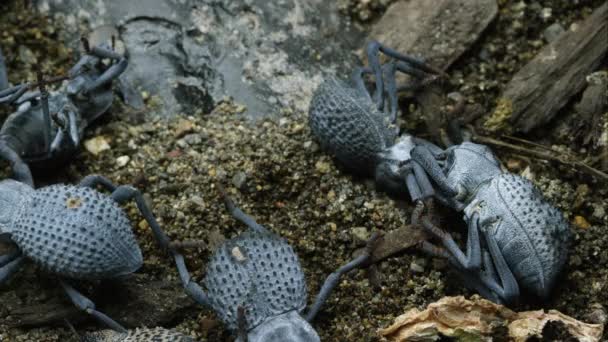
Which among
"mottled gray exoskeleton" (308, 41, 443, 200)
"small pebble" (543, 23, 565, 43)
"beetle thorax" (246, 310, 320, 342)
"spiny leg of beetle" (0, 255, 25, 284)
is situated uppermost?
"small pebble" (543, 23, 565, 43)

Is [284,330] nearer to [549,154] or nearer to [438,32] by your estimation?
[549,154]

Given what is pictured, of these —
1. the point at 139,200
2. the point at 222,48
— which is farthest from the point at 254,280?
the point at 222,48

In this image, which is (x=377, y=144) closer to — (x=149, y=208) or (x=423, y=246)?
(x=423, y=246)

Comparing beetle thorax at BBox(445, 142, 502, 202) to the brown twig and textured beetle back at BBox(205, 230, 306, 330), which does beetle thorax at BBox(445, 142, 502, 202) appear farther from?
textured beetle back at BBox(205, 230, 306, 330)

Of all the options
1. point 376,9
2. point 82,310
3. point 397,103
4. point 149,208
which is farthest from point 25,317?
point 376,9

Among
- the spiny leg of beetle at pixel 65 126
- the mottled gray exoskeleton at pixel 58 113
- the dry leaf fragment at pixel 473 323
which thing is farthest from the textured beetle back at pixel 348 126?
the spiny leg of beetle at pixel 65 126

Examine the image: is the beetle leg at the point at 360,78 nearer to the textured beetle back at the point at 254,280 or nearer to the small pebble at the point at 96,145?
the textured beetle back at the point at 254,280

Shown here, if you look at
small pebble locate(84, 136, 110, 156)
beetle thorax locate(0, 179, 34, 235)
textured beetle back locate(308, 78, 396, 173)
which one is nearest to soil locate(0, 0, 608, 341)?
small pebble locate(84, 136, 110, 156)
